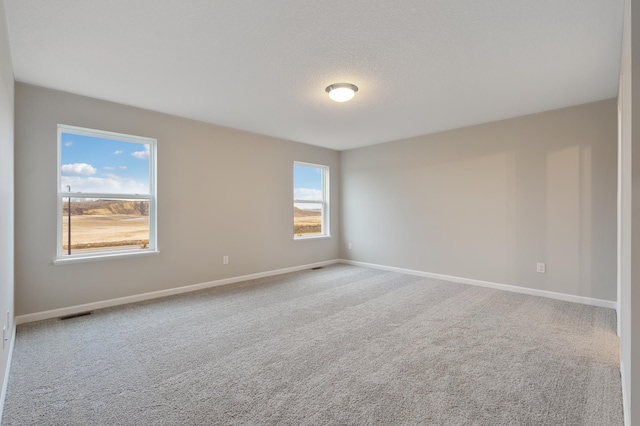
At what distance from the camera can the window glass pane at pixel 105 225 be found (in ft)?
11.5

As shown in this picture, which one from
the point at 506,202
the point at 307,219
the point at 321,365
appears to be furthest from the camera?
the point at 307,219

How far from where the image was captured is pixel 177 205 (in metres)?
4.23

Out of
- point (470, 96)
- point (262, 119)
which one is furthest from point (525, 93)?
point (262, 119)

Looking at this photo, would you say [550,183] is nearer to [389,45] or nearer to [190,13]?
[389,45]

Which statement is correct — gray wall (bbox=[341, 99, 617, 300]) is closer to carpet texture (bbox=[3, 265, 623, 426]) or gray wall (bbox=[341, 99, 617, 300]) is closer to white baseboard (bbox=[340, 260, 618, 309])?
white baseboard (bbox=[340, 260, 618, 309])

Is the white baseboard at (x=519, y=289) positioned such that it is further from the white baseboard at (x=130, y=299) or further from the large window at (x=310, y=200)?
the white baseboard at (x=130, y=299)

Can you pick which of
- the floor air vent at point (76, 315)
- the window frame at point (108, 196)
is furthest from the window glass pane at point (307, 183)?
the floor air vent at point (76, 315)

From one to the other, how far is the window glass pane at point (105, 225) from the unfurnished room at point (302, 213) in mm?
24

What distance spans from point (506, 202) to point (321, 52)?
331 cm

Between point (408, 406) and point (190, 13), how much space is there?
8.96 feet

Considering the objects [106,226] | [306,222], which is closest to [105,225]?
[106,226]

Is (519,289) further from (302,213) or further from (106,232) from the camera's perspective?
(106,232)

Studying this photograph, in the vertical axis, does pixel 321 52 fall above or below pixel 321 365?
above

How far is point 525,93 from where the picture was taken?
3.37m
